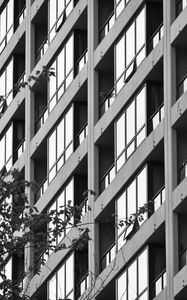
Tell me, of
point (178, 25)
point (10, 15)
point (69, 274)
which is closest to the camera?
point (178, 25)

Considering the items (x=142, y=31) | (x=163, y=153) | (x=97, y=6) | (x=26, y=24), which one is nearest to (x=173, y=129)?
(x=163, y=153)

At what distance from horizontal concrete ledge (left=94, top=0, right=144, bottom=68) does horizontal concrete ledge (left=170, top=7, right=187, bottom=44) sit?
2.92 metres

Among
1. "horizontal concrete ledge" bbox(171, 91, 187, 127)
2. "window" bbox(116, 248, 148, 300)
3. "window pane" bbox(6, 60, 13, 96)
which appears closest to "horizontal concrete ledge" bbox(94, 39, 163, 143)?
"horizontal concrete ledge" bbox(171, 91, 187, 127)

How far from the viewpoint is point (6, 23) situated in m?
67.9

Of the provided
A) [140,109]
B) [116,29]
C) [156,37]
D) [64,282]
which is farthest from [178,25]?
[64,282]

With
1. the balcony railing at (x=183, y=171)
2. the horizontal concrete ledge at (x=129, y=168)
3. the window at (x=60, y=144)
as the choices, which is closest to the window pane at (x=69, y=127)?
the window at (x=60, y=144)

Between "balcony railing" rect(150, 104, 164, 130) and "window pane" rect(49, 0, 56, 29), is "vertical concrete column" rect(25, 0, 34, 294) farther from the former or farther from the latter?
"balcony railing" rect(150, 104, 164, 130)

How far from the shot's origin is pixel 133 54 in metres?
53.3

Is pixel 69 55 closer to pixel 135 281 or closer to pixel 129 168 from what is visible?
pixel 129 168

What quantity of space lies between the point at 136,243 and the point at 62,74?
11216 millimetres

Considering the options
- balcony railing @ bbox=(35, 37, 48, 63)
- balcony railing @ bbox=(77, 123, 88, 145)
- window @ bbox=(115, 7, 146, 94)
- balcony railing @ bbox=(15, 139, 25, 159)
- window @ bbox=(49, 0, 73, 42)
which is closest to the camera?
window @ bbox=(115, 7, 146, 94)

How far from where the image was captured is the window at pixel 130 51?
173 ft

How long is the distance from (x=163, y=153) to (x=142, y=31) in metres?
4.48

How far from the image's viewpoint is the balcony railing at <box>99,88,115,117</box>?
5515cm
